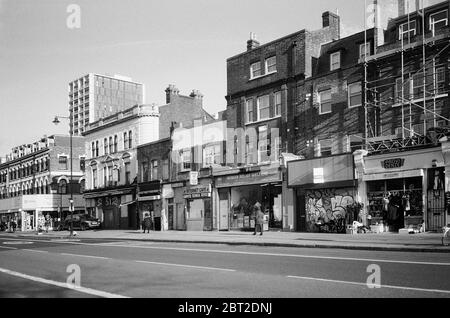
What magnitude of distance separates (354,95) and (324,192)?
245 inches

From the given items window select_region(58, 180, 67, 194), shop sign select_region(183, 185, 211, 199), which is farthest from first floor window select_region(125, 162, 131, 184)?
window select_region(58, 180, 67, 194)

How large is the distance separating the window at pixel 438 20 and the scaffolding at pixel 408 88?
11cm

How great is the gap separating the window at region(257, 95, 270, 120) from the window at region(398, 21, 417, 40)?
10.2m

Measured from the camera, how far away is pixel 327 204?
1186 inches

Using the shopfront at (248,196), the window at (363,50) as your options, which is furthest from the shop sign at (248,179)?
the window at (363,50)

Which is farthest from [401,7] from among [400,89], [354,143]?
[354,143]

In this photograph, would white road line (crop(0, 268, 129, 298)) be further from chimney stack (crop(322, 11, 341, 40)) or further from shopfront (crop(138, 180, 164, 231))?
shopfront (crop(138, 180, 164, 231))

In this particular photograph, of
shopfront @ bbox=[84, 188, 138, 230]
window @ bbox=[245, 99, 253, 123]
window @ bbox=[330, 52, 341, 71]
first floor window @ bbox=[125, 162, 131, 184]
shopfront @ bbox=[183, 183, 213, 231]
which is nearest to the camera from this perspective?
window @ bbox=[330, 52, 341, 71]

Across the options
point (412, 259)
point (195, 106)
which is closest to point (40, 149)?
point (195, 106)

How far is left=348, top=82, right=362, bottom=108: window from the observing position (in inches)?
1156

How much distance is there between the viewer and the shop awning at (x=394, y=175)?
25281 mm

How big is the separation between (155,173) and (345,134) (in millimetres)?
21346

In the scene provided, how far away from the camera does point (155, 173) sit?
4581cm

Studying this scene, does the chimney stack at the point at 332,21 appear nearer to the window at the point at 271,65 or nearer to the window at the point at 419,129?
the window at the point at 271,65
